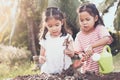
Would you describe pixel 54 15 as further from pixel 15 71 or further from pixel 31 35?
pixel 15 71

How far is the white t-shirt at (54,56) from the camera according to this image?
11672 millimetres

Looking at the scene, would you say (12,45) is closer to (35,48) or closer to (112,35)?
(35,48)

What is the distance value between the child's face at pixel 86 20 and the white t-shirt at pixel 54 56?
168 mm

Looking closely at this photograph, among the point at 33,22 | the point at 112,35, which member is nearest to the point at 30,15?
the point at 33,22

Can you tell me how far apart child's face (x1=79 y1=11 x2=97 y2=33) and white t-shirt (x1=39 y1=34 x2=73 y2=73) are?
168 millimetres

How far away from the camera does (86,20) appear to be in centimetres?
1165

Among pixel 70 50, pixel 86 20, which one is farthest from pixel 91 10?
pixel 70 50

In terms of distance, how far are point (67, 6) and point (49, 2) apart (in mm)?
184

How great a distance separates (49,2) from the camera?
11.7 m

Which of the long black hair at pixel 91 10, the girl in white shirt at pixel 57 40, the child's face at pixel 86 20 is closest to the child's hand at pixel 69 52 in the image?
the girl in white shirt at pixel 57 40

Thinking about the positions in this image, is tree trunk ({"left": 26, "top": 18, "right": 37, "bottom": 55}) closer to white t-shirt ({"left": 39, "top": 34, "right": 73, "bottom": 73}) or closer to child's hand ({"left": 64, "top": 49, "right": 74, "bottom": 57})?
white t-shirt ({"left": 39, "top": 34, "right": 73, "bottom": 73})

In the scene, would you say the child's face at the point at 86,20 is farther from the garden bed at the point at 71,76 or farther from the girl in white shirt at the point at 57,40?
the garden bed at the point at 71,76

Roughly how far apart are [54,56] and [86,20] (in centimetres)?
46

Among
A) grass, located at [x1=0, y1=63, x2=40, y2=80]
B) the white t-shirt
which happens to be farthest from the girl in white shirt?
grass, located at [x1=0, y1=63, x2=40, y2=80]
